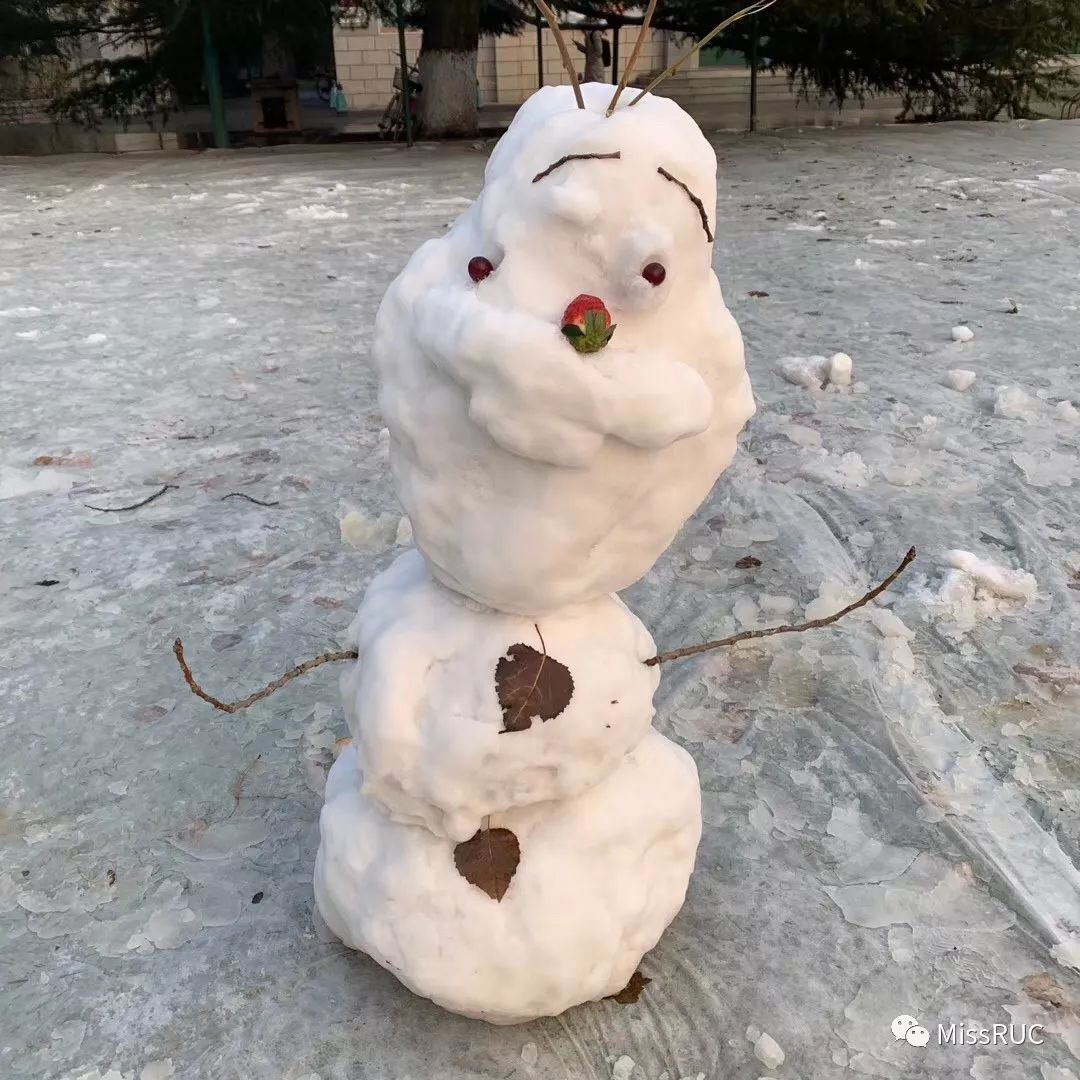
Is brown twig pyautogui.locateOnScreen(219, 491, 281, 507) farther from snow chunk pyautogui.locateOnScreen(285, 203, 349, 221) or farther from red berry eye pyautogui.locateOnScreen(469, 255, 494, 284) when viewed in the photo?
snow chunk pyautogui.locateOnScreen(285, 203, 349, 221)

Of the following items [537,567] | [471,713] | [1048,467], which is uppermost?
[537,567]

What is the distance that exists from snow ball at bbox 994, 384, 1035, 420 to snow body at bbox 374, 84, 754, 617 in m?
2.17

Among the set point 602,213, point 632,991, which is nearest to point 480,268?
point 602,213

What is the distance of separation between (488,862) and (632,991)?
31 cm

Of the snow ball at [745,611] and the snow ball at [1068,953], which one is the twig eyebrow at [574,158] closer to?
the snow ball at [1068,953]

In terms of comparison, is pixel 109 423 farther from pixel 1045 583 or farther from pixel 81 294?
pixel 1045 583

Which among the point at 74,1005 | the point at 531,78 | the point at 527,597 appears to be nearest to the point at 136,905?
the point at 74,1005

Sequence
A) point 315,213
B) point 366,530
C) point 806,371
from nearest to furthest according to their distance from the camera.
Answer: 1. point 366,530
2. point 806,371
3. point 315,213

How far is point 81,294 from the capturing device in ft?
14.7

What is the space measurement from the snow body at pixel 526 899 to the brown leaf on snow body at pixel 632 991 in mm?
45

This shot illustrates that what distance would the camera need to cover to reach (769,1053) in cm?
121

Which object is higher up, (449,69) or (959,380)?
(449,69)

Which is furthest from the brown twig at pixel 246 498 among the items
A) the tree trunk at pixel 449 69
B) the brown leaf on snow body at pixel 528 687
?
the tree trunk at pixel 449 69

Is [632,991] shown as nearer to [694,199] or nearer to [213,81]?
[694,199]
